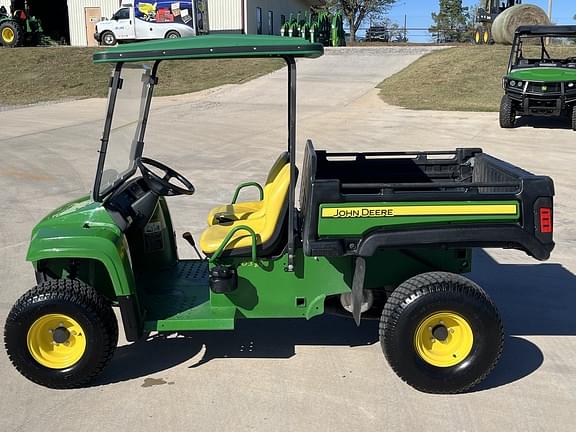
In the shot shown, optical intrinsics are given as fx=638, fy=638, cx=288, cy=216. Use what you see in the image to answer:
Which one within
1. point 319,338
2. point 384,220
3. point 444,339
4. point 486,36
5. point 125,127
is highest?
point 486,36

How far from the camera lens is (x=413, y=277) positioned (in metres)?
3.40

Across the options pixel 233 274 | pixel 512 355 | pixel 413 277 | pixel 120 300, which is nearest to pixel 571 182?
pixel 512 355

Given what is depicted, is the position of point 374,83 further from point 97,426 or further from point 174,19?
point 97,426

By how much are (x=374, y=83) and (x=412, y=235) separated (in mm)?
17601

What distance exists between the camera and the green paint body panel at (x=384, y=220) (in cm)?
322

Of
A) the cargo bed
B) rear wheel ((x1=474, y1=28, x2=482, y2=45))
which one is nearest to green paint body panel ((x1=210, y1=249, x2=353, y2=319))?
the cargo bed

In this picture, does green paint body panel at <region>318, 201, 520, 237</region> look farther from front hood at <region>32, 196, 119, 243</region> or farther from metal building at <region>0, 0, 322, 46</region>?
metal building at <region>0, 0, 322, 46</region>

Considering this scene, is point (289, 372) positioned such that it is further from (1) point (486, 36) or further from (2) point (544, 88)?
(1) point (486, 36)

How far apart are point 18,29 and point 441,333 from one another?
1044 inches

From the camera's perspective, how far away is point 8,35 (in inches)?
1017

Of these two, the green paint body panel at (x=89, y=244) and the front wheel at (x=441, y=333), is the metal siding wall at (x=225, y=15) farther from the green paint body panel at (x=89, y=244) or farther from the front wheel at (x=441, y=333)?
the front wheel at (x=441, y=333)

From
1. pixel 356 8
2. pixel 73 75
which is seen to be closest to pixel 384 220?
pixel 73 75

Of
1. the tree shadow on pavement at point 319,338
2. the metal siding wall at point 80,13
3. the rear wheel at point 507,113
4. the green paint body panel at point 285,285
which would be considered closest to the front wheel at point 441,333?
the tree shadow on pavement at point 319,338

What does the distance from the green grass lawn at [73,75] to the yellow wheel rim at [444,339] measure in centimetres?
1587
